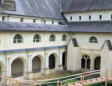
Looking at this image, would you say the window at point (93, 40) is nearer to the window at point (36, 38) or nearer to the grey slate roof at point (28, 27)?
the grey slate roof at point (28, 27)

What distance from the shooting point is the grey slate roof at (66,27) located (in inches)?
936

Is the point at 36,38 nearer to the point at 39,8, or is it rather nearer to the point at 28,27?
the point at 28,27

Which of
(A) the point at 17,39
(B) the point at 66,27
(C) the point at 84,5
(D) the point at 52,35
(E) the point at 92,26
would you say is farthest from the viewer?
(C) the point at 84,5

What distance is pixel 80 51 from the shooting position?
3173cm

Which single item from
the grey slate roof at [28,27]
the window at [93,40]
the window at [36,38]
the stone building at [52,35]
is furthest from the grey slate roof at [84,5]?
the window at [36,38]

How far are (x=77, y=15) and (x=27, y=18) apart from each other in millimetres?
11008

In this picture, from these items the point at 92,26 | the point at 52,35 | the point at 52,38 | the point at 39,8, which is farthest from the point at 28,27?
the point at 92,26

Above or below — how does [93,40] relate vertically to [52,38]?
below

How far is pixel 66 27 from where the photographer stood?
33.5 metres

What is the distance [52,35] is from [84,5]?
9541 millimetres

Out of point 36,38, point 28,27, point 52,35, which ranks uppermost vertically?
point 28,27

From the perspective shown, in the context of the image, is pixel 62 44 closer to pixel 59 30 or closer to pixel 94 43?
pixel 59 30

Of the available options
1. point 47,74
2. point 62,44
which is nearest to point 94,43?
point 62,44

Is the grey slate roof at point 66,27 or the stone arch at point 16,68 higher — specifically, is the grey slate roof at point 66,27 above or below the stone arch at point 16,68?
above
